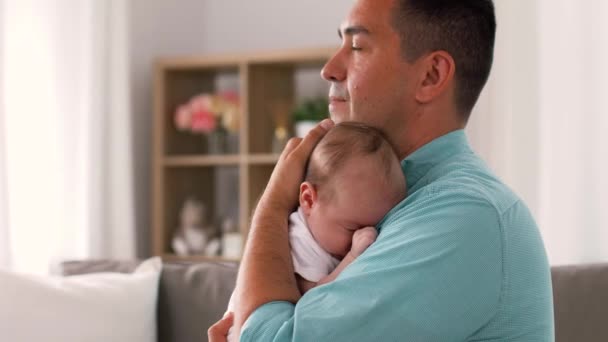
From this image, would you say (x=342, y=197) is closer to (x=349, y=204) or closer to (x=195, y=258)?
(x=349, y=204)

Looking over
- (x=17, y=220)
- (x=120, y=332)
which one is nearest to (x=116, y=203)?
(x=17, y=220)

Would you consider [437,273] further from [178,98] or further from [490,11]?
[178,98]

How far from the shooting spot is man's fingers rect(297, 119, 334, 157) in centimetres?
147

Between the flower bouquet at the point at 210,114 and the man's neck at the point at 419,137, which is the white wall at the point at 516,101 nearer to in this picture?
the flower bouquet at the point at 210,114

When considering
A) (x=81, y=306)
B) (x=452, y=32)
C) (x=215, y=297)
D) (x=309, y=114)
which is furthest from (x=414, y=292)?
(x=309, y=114)

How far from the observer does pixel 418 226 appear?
4.20ft

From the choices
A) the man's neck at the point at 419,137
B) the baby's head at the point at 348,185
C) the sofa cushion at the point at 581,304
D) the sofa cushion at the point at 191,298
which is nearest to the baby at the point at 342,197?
the baby's head at the point at 348,185

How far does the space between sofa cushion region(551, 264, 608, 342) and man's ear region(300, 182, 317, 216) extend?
1.03m

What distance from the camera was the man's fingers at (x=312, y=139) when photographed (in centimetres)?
147

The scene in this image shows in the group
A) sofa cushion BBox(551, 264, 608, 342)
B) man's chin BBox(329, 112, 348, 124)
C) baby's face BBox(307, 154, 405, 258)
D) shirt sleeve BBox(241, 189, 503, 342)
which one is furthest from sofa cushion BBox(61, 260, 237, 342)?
shirt sleeve BBox(241, 189, 503, 342)

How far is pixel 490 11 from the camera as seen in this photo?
157cm

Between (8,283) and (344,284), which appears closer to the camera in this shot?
(344,284)

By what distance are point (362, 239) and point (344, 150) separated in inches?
5.4

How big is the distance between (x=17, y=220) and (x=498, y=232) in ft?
7.90
